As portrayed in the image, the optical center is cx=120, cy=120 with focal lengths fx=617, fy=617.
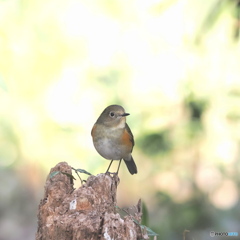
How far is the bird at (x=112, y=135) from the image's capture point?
4.31 meters

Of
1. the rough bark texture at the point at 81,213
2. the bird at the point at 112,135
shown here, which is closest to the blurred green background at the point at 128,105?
the bird at the point at 112,135

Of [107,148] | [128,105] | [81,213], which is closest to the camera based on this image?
[81,213]

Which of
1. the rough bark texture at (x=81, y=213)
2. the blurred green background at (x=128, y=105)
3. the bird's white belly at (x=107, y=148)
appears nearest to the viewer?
the rough bark texture at (x=81, y=213)

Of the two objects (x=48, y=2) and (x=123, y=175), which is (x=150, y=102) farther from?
(x=48, y=2)

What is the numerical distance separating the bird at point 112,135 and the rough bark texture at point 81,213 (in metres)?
1.19

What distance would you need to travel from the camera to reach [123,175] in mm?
6715

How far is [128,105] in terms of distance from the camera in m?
6.59

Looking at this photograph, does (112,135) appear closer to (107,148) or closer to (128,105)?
(107,148)

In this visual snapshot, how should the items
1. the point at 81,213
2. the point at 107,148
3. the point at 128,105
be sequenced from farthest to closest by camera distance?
1. the point at 128,105
2. the point at 107,148
3. the point at 81,213

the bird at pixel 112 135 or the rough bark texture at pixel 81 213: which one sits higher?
the bird at pixel 112 135

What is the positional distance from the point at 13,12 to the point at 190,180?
10.0 feet

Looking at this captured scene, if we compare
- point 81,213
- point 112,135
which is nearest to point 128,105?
point 112,135

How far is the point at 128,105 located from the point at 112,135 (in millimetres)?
2258

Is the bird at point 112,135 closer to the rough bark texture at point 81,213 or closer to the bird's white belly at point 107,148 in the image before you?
the bird's white belly at point 107,148
